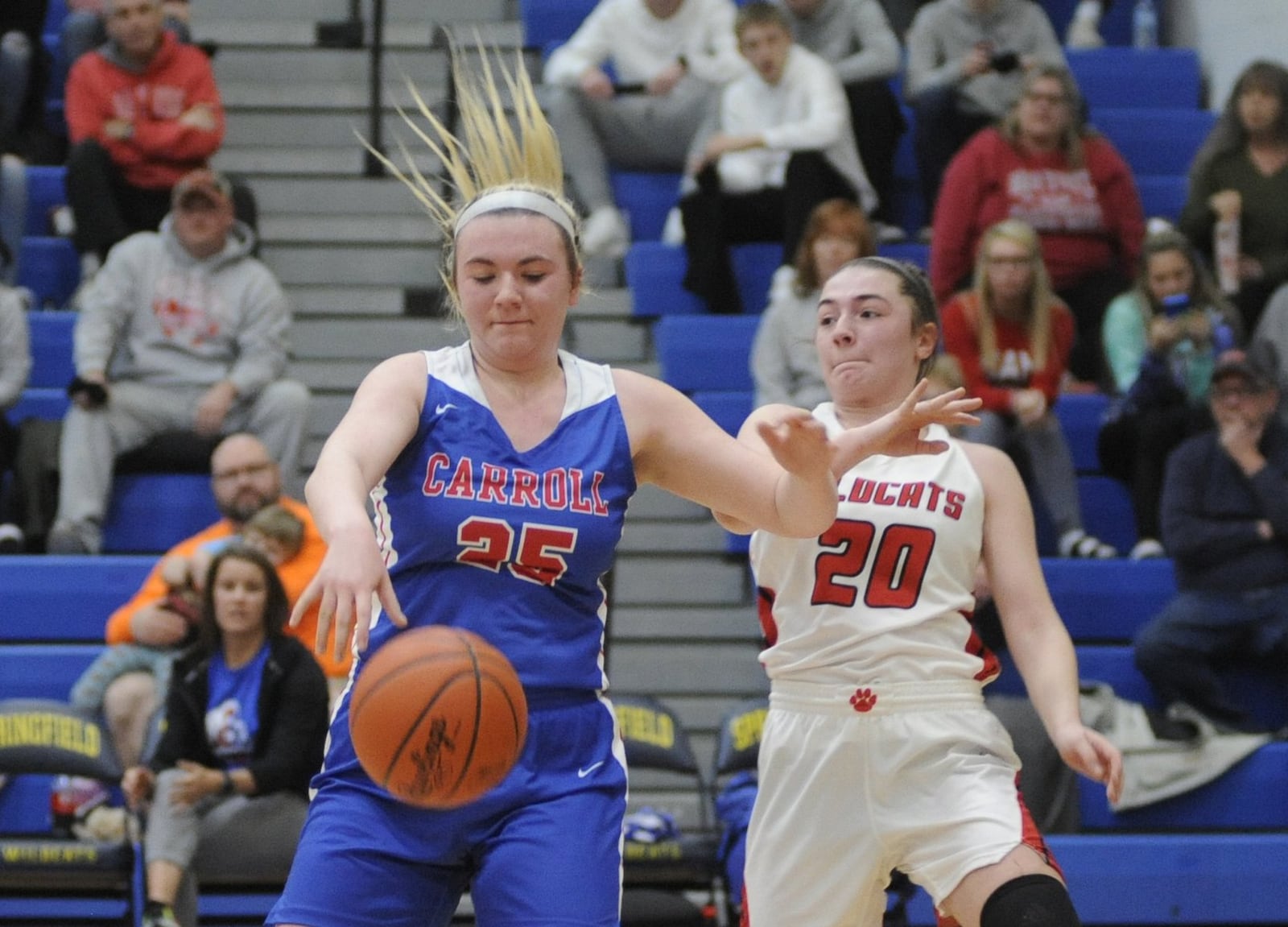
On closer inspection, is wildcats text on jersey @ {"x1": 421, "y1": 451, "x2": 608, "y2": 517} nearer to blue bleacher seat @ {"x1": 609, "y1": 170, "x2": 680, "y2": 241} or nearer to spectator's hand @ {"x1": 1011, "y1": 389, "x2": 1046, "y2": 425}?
spectator's hand @ {"x1": 1011, "y1": 389, "x2": 1046, "y2": 425}

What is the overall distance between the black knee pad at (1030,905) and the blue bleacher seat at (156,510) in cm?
478

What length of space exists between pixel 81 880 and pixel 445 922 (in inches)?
123

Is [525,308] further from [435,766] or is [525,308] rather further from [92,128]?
[92,128]

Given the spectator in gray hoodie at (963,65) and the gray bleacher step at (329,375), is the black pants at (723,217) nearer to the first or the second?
the spectator in gray hoodie at (963,65)

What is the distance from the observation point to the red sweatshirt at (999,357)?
7422 millimetres

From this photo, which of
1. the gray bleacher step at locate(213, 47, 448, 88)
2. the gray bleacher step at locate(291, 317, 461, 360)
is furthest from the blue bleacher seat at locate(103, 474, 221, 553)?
the gray bleacher step at locate(213, 47, 448, 88)

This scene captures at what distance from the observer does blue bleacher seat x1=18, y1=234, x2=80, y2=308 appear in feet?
29.0

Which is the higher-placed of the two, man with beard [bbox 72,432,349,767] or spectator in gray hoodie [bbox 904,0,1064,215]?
spectator in gray hoodie [bbox 904,0,1064,215]

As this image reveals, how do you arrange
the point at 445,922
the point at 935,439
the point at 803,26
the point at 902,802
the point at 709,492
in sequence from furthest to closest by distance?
the point at 803,26
the point at 935,439
the point at 902,802
the point at 709,492
the point at 445,922

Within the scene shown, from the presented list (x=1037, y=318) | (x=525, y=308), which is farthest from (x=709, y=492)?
(x=1037, y=318)

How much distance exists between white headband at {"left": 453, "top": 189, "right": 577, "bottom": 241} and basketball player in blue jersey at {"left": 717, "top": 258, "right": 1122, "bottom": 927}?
2.08 ft

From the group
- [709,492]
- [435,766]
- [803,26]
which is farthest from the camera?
[803,26]

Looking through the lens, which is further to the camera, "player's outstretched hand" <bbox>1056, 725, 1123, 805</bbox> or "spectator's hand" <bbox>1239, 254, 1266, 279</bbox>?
"spectator's hand" <bbox>1239, 254, 1266, 279</bbox>

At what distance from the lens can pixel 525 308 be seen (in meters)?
3.26
